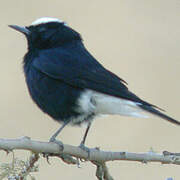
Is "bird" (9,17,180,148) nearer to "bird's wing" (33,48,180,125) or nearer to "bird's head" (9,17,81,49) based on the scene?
"bird's wing" (33,48,180,125)

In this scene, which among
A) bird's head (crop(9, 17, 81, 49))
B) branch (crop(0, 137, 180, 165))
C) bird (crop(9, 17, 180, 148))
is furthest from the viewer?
bird's head (crop(9, 17, 81, 49))

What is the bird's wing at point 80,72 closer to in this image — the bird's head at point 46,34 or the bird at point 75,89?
the bird at point 75,89

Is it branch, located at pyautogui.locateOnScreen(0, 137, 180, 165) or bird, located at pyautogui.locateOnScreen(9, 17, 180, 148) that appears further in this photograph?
bird, located at pyautogui.locateOnScreen(9, 17, 180, 148)

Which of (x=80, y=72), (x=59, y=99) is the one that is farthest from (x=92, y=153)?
(x=80, y=72)

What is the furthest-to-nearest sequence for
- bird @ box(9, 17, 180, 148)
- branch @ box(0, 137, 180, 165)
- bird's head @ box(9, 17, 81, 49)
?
bird's head @ box(9, 17, 81, 49)
bird @ box(9, 17, 180, 148)
branch @ box(0, 137, 180, 165)

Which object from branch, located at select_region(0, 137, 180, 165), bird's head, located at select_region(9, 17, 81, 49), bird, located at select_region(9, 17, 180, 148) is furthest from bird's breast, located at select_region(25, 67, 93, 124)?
branch, located at select_region(0, 137, 180, 165)

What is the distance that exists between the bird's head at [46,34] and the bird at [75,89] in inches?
4.7

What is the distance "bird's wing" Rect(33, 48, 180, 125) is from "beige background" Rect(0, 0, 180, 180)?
139 cm

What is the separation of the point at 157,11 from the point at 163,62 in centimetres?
87

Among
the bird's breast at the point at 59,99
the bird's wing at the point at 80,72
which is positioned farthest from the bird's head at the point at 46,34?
the bird's breast at the point at 59,99

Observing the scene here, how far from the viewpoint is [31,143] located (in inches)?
109

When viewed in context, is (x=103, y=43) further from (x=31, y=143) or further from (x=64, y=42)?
(x=31, y=143)

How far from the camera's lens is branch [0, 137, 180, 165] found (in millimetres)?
2744

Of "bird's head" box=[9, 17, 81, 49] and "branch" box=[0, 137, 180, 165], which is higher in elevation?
"bird's head" box=[9, 17, 81, 49]
